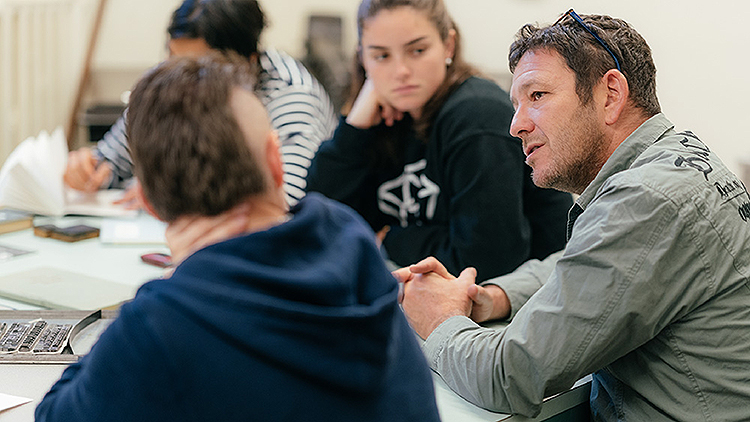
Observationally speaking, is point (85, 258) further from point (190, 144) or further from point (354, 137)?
point (190, 144)

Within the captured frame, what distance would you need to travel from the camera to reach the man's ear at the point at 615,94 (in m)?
1.12

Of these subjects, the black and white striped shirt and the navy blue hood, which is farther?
the black and white striped shirt

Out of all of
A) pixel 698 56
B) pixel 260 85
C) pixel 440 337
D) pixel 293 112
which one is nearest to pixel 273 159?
pixel 440 337

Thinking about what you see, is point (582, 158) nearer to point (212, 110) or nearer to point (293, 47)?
point (212, 110)

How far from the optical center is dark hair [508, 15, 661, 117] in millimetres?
1131

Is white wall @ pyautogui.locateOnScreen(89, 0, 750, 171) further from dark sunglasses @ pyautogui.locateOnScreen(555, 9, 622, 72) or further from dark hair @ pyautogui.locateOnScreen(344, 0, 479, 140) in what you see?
dark sunglasses @ pyautogui.locateOnScreen(555, 9, 622, 72)

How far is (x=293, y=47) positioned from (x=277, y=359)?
389cm

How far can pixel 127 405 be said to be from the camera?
641 millimetres

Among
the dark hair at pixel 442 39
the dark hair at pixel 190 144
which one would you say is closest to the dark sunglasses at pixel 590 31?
the dark hair at pixel 442 39

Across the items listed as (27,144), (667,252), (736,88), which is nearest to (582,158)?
(667,252)

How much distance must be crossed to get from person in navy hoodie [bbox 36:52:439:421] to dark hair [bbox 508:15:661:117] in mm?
575

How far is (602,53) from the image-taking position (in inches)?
44.4

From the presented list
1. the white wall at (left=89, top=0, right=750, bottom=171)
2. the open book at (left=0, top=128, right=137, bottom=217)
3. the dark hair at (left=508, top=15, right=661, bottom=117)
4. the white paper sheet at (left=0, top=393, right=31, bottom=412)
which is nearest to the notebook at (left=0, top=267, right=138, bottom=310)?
the white paper sheet at (left=0, top=393, right=31, bottom=412)

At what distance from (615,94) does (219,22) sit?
1.32 m
